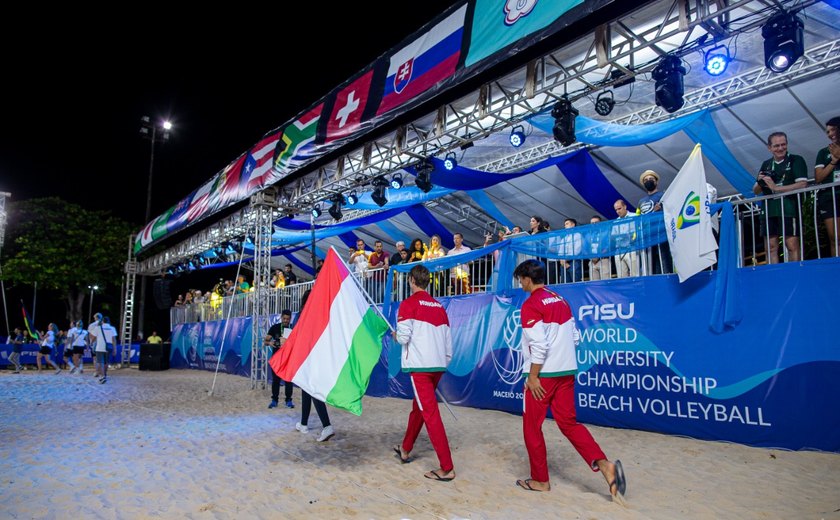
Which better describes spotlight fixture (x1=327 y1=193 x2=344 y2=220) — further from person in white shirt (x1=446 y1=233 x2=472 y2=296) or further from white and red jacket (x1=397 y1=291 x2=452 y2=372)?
white and red jacket (x1=397 y1=291 x2=452 y2=372)

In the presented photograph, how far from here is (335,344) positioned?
545cm

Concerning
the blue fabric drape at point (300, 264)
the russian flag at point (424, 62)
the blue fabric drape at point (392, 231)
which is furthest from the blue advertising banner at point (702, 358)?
the blue fabric drape at point (300, 264)

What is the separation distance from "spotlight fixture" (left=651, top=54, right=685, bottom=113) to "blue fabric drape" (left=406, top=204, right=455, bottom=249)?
8717 millimetres

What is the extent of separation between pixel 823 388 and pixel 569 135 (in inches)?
174

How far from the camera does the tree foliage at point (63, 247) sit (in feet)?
92.7

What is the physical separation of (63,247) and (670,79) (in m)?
32.7

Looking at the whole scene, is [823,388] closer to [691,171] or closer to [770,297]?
[770,297]

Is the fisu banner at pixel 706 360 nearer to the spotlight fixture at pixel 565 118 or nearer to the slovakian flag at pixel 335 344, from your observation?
the spotlight fixture at pixel 565 118

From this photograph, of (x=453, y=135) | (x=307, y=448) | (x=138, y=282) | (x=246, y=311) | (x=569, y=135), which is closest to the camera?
(x=307, y=448)

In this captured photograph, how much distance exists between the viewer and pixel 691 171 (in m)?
5.94

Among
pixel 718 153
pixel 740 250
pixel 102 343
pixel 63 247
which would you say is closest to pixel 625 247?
pixel 740 250

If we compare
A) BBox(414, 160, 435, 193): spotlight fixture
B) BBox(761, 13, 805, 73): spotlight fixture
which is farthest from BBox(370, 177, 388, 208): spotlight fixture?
BBox(761, 13, 805, 73): spotlight fixture

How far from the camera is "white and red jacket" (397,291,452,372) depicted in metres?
4.77

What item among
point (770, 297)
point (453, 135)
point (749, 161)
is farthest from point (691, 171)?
point (749, 161)
